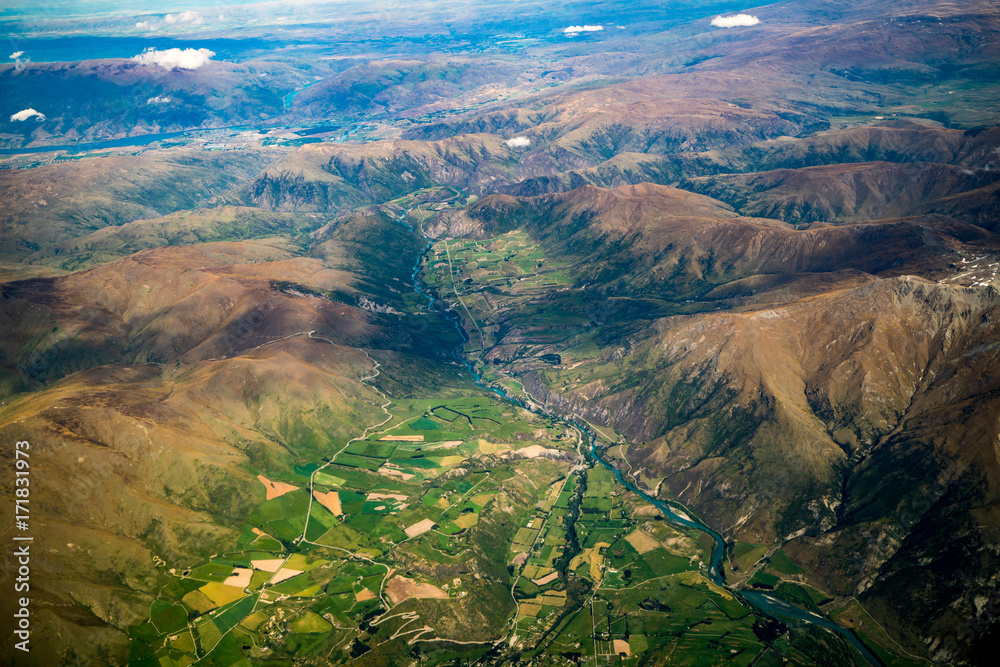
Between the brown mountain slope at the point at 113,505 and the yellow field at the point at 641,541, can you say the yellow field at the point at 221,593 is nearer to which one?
the brown mountain slope at the point at 113,505

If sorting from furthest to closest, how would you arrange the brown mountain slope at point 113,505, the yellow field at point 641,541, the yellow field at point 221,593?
the yellow field at point 641,541 < the yellow field at point 221,593 < the brown mountain slope at point 113,505

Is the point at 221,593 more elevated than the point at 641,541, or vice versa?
the point at 221,593

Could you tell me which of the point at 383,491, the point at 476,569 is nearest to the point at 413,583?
the point at 476,569

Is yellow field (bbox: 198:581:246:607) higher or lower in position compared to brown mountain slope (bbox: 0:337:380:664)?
lower

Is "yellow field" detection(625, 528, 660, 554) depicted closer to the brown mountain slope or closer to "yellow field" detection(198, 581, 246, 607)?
"yellow field" detection(198, 581, 246, 607)

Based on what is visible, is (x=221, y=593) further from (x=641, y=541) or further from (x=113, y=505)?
(x=641, y=541)

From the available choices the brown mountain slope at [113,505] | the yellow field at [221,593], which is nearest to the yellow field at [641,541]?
the yellow field at [221,593]

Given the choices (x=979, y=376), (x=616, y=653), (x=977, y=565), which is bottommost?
(x=616, y=653)

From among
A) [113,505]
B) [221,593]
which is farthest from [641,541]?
[113,505]

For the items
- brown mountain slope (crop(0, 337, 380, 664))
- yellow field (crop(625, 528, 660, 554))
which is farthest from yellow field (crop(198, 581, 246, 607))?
yellow field (crop(625, 528, 660, 554))

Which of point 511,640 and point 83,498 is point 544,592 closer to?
point 511,640

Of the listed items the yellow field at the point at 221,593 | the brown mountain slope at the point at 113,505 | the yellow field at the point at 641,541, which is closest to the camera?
the brown mountain slope at the point at 113,505
